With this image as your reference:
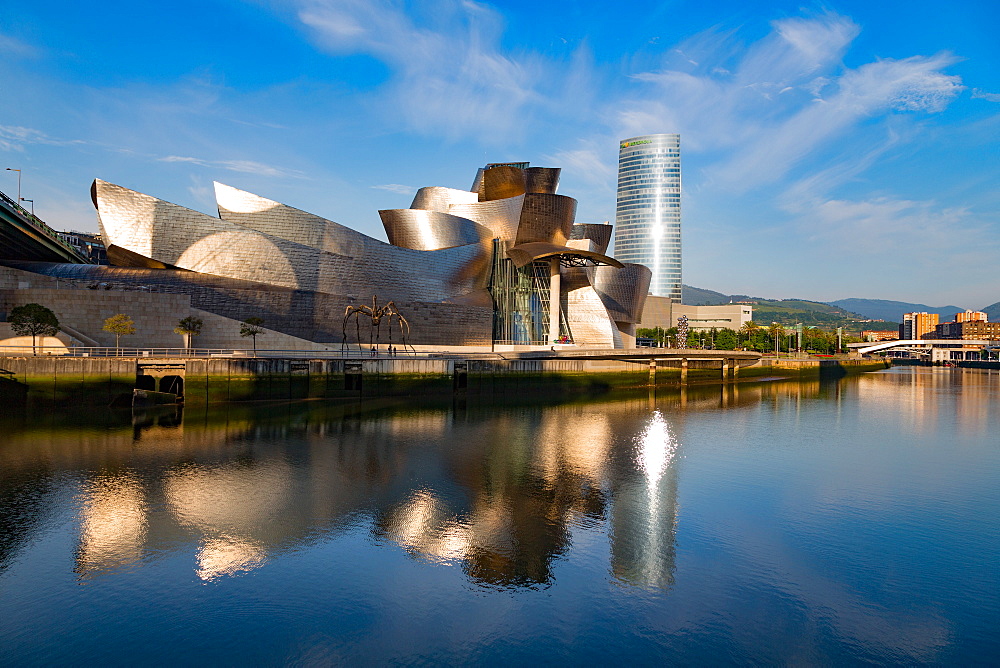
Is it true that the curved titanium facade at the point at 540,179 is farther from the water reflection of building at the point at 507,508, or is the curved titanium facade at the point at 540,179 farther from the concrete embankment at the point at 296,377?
the water reflection of building at the point at 507,508

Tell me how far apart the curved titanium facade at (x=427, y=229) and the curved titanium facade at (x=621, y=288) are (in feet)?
54.6

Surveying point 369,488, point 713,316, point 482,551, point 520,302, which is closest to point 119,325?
point 369,488

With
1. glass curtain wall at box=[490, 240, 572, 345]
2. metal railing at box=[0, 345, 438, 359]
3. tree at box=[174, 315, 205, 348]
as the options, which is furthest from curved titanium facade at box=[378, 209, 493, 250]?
tree at box=[174, 315, 205, 348]

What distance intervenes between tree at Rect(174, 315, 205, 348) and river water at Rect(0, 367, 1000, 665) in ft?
33.8

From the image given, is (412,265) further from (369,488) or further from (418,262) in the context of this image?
(369,488)

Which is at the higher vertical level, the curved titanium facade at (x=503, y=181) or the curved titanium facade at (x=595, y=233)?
the curved titanium facade at (x=503, y=181)

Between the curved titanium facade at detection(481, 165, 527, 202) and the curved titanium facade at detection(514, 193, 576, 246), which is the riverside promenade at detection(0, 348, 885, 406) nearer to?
the curved titanium facade at detection(514, 193, 576, 246)

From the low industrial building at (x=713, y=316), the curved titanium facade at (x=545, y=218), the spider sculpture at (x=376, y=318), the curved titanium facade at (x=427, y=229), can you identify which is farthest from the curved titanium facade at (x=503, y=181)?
the low industrial building at (x=713, y=316)

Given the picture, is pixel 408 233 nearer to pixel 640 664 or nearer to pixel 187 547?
pixel 187 547

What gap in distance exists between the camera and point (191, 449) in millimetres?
20125

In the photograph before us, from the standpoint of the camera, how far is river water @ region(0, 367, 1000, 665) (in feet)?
27.8

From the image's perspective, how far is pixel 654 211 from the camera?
→ 6275 inches

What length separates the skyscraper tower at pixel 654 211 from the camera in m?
158

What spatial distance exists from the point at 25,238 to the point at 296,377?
19642 millimetres
